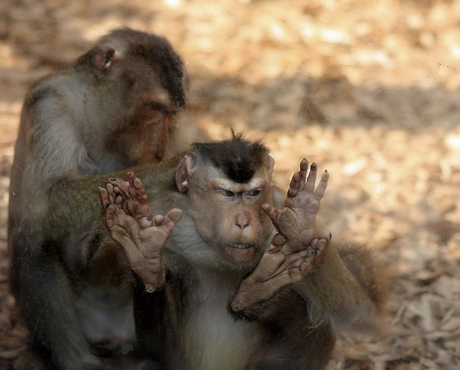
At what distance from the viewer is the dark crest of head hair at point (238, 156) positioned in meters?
1.97

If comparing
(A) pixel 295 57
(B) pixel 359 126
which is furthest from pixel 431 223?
(A) pixel 295 57

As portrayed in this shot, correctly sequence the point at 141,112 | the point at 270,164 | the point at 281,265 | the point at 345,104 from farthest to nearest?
the point at 141,112
the point at 345,104
the point at 270,164
the point at 281,265

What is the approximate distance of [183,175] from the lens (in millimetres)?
2055

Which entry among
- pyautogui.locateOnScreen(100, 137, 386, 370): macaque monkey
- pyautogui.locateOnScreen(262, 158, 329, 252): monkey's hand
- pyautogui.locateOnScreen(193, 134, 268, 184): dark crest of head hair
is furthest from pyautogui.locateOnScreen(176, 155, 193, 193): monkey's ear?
pyautogui.locateOnScreen(262, 158, 329, 252): monkey's hand

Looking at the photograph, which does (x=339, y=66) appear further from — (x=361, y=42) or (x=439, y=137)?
(x=439, y=137)

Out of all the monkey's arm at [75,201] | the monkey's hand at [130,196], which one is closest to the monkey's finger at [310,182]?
the monkey's hand at [130,196]

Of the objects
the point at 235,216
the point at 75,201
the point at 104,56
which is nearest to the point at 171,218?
the point at 235,216

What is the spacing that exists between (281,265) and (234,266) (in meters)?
0.23

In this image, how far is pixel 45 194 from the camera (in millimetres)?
2293

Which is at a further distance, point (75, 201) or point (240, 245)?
point (75, 201)

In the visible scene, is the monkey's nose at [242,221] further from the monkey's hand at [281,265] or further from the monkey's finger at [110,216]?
the monkey's finger at [110,216]

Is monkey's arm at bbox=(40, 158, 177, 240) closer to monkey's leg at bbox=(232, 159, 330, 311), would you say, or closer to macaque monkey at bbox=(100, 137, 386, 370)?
macaque monkey at bbox=(100, 137, 386, 370)

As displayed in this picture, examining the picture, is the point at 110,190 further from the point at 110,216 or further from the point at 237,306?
the point at 237,306

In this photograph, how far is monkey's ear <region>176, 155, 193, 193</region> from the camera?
2.04 m
